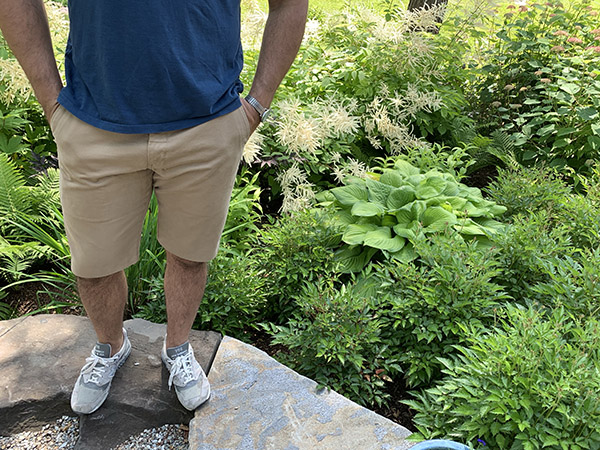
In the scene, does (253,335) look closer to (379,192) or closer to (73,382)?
(73,382)

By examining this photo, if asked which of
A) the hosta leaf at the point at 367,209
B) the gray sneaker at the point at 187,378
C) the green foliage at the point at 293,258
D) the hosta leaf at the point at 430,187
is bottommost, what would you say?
the gray sneaker at the point at 187,378

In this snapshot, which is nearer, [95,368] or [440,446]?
[440,446]

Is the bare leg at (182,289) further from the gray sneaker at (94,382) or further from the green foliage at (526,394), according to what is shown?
the green foliage at (526,394)

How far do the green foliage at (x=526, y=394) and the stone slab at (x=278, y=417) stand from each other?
191mm

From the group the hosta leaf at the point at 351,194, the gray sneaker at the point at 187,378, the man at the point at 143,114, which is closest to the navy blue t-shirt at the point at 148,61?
the man at the point at 143,114

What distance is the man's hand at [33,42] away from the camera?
1604mm

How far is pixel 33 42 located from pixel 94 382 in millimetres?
1222

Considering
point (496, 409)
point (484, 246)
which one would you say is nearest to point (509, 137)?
point (484, 246)

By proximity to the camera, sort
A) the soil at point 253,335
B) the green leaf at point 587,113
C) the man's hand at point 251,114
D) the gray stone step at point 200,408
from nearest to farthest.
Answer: the man's hand at point 251,114 → the gray stone step at point 200,408 → the soil at point 253,335 → the green leaf at point 587,113

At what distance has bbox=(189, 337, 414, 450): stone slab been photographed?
6.45 feet

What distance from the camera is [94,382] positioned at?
210 cm

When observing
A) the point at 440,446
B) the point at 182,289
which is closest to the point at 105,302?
the point at 182,289

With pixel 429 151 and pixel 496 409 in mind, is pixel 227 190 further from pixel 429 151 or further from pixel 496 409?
pixel 429 151

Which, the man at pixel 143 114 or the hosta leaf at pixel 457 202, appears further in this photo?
the hosta leaf at pixel 457 202
